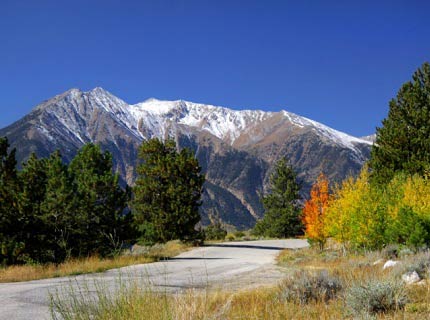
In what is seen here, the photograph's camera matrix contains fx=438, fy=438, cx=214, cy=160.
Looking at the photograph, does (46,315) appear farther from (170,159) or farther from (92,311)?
(170,159)

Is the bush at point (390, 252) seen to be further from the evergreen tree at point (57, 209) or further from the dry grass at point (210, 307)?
the evergreen tree at point (57, 209)

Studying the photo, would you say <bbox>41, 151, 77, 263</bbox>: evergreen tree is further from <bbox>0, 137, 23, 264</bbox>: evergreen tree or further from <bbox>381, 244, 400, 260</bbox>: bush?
<bbox>381, 244, 400, 260</bbox>: bush

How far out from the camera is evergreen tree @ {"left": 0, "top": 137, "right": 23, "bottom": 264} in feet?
61.6

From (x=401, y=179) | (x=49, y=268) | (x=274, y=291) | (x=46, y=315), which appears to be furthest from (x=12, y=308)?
(x=401, y=179)

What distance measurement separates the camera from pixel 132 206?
32531 millimetres

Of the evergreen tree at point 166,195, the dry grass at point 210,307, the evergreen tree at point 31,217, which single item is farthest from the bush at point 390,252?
the evergreen tree at point 31,217

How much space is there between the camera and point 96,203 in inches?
899

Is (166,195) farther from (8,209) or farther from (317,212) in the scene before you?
(8,209)

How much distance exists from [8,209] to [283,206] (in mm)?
37235

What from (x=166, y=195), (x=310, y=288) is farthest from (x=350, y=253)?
(x=310, y=288)

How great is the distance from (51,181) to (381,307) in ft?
54.6

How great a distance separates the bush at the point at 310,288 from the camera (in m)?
8.48

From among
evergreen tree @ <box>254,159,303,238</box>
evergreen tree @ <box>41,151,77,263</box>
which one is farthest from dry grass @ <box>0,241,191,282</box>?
evergreen tree @ <box>254,159,303,238</box>

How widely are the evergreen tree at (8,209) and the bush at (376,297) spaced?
619 inches
